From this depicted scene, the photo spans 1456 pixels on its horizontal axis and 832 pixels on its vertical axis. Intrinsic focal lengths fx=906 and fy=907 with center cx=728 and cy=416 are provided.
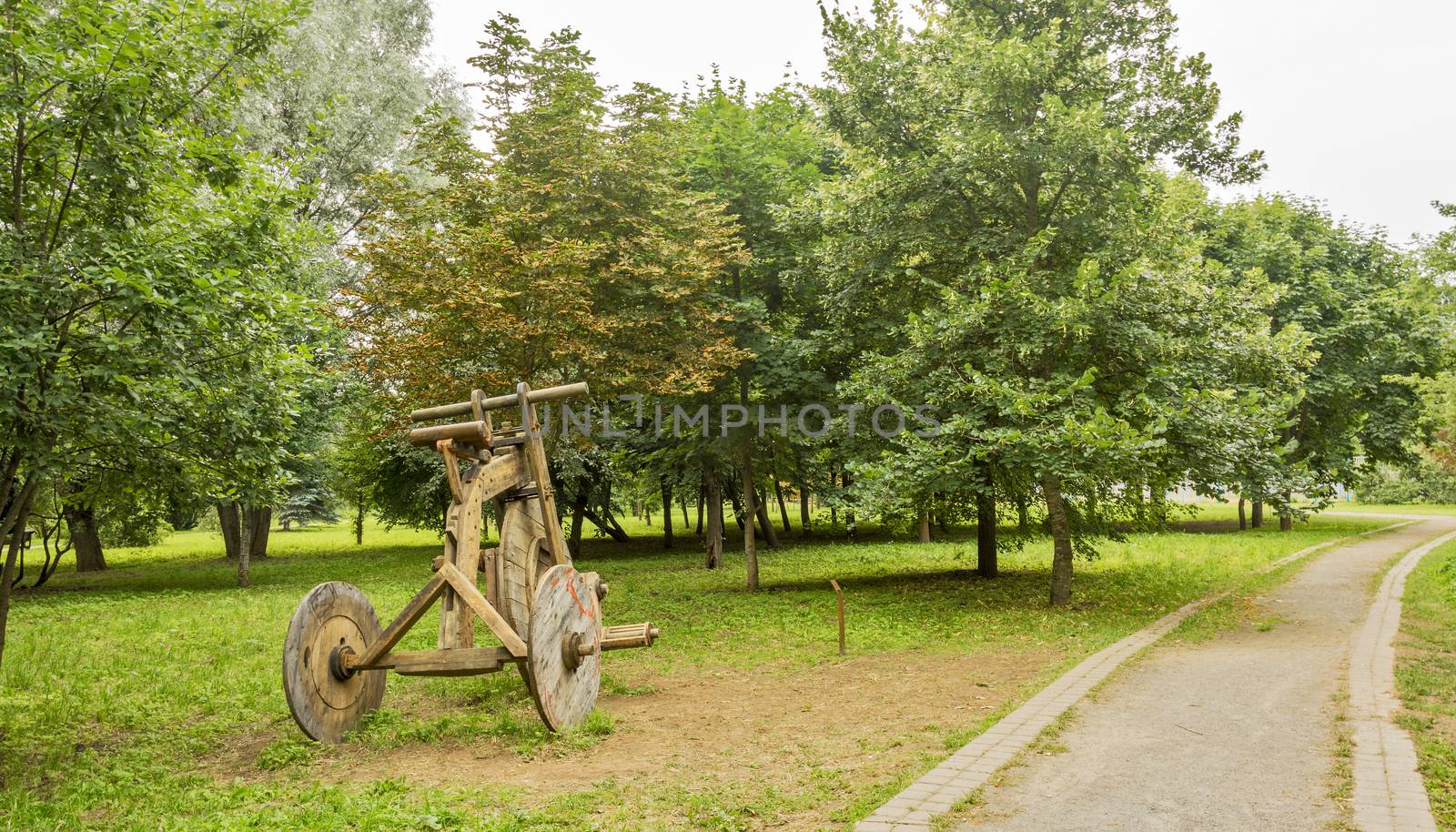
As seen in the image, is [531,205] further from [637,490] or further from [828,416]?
[637,490]

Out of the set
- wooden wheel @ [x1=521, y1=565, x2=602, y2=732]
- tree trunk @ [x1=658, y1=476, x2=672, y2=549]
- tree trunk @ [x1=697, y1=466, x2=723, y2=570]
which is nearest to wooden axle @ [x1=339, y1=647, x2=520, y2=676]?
wooden wheel @ [x1=521, y1=565, x2=602, y2=732]

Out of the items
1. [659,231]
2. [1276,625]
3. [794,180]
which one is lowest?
[1276,625]

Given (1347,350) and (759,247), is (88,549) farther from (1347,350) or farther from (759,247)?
(1347,350)

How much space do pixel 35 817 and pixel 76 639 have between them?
9270 millimetres

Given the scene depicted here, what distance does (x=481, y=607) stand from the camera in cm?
739

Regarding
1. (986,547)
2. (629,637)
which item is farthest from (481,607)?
(986,547)

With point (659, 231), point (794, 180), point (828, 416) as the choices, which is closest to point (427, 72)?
point (794, 180)

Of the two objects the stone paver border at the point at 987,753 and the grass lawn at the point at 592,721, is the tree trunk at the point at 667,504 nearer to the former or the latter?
the grass lawn at the point at 592,721

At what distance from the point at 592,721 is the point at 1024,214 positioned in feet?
38.8

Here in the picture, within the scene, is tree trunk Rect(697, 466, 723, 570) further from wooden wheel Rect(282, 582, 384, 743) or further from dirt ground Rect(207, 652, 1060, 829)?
wooden wheel Rect(282, 582, 384, 743)

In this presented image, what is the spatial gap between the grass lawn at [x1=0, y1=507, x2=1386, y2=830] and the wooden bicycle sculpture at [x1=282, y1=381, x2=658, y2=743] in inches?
17.2

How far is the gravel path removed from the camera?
18.5 feet

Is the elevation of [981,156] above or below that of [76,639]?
above

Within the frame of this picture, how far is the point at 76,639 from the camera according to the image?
1387 cm
